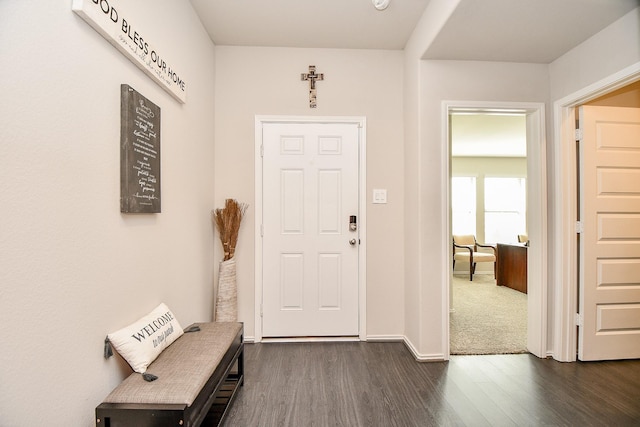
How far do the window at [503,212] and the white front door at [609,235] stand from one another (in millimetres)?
4547

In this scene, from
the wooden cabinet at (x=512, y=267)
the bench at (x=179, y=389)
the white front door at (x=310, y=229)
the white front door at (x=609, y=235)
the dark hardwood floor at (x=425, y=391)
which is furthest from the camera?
the wooden cabinet at (x=512, y=267)

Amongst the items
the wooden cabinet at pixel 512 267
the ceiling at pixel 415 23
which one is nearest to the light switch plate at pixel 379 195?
the ceiling at pixel 415 23

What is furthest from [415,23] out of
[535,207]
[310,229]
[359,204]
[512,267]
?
[512,267]

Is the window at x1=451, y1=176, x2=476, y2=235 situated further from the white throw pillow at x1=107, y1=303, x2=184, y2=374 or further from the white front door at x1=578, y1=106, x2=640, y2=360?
the white throw pillow at x1=107, y1=303, x2=184, y2=374

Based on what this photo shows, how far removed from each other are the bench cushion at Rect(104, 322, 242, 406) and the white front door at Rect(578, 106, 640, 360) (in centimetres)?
278

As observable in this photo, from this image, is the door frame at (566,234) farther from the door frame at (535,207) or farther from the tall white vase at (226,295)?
the tall white vase at (226,295)

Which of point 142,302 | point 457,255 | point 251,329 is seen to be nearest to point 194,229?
point 142,302

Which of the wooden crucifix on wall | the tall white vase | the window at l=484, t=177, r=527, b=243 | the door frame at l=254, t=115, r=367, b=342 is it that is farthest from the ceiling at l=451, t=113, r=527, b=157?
the tall white vase

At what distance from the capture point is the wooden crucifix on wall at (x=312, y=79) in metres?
2.76

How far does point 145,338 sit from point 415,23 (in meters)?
2.92

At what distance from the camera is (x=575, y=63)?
2.26 m

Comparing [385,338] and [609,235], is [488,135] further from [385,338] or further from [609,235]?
[385,338]

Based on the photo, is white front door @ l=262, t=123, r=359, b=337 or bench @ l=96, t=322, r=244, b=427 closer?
bench @ l=96, t=322, r=244, b=427

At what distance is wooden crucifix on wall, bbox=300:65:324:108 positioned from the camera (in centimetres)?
276
